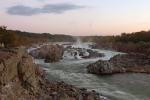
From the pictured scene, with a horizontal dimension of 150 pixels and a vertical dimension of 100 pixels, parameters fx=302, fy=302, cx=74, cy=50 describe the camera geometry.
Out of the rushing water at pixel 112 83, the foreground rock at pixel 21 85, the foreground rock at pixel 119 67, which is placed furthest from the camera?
the foreground rock at pixel 119 67

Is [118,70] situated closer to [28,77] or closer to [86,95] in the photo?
[86,95]

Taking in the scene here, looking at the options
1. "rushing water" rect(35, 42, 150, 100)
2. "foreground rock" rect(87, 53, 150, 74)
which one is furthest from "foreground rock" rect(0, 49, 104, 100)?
"foreground rock" rect(87, 53, 150, 74)

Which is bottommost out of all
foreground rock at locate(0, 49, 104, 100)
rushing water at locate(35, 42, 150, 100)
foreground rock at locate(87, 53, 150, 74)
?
rushing water at locate(35, 42, 150, 100)

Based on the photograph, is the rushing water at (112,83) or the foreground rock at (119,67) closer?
the rushing water at (112,83)

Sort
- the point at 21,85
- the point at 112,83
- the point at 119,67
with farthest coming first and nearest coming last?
the point at 119,67 → the point at 112,83 → the point at 21,85

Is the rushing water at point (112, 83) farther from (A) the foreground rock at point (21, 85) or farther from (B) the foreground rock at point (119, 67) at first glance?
(A) the foreground rock at point (21, 85)

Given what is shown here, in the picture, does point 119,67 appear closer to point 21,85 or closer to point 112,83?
point 112,83

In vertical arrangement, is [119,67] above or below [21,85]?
below

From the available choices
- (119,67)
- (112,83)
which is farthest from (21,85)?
(119,67)

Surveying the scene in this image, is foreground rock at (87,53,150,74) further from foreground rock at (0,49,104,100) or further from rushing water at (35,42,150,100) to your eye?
foreground rock at (0,49,104,100)

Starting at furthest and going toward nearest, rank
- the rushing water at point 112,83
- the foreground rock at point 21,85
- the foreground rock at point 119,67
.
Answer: the foreground rock at point 119,67
the rushing water at point 112,83
the foreground rock at point 21,85

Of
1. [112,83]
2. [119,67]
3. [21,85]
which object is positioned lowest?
[112,83]

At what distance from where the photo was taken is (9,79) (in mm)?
21609

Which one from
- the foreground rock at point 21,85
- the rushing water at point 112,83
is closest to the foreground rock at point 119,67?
the rushing water at point 112,83
